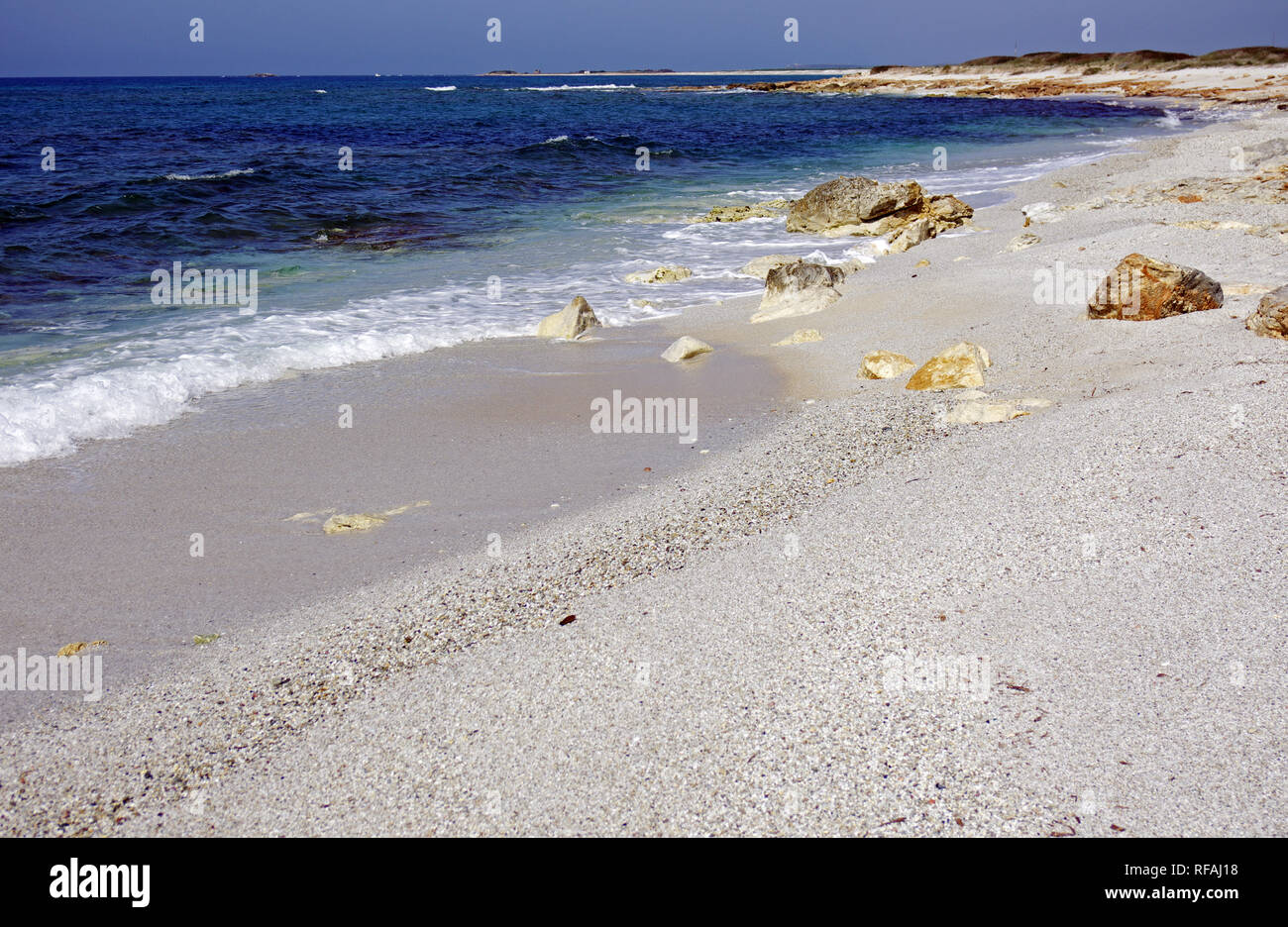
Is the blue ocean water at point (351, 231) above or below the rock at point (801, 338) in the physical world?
above

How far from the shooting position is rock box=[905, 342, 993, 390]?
19.4 ft

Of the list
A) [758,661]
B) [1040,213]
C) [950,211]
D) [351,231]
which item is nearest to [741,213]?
[950,211]

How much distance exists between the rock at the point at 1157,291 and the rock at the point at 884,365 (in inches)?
63.6

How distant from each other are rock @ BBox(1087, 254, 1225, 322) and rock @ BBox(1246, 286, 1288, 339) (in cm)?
70

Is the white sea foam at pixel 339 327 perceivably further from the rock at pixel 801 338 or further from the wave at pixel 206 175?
the wave at pixel 206 175

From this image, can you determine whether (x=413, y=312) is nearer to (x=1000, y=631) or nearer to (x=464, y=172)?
(x=1000, y=631)

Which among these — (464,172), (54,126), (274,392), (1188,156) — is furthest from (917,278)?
(54,126)

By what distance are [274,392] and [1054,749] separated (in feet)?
20.2

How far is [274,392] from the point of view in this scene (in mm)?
6773

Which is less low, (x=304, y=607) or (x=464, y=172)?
(x=464, y=172)

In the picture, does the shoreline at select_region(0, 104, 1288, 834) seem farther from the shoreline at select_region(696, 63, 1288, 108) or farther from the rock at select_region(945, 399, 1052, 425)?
the shoreline at select_region(696, 63, 1288, 108)

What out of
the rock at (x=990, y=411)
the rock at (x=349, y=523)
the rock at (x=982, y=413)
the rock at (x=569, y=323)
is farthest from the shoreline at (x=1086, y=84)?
the rock at (x=349, y=523)

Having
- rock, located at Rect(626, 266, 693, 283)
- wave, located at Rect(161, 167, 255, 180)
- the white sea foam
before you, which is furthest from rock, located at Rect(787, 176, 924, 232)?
wave, located at Rect(161, 167, 255, 180)

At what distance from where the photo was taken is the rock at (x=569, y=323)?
827 cm
